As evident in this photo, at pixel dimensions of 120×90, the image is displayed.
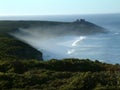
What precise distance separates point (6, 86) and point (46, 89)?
2.88 metres

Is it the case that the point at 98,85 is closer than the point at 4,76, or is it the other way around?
the point at 98,85

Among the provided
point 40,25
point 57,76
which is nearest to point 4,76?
point 57,76

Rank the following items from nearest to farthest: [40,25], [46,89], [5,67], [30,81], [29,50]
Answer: [46,89] < [30,81] < [5,67] < [29,50] < [40,25]

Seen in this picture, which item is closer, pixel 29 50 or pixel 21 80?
pixel 21 80

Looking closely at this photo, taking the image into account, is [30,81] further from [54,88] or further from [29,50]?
[29,50]

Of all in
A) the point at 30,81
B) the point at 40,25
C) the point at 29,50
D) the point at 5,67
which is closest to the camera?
the point at 30,81

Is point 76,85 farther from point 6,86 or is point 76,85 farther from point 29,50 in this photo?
point 29,50

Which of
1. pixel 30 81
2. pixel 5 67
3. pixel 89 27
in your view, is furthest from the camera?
pixel 89 27

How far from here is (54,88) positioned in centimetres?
2159

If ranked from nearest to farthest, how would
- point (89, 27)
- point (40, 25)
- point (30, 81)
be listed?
1. point (30, 81)
2. point (40, 25)
3. point (89, 27)

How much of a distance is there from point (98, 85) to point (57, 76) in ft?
12.5

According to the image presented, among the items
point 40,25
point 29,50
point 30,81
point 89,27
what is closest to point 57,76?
point 30,81

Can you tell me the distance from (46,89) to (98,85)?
314cm

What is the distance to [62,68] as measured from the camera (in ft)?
97.3
